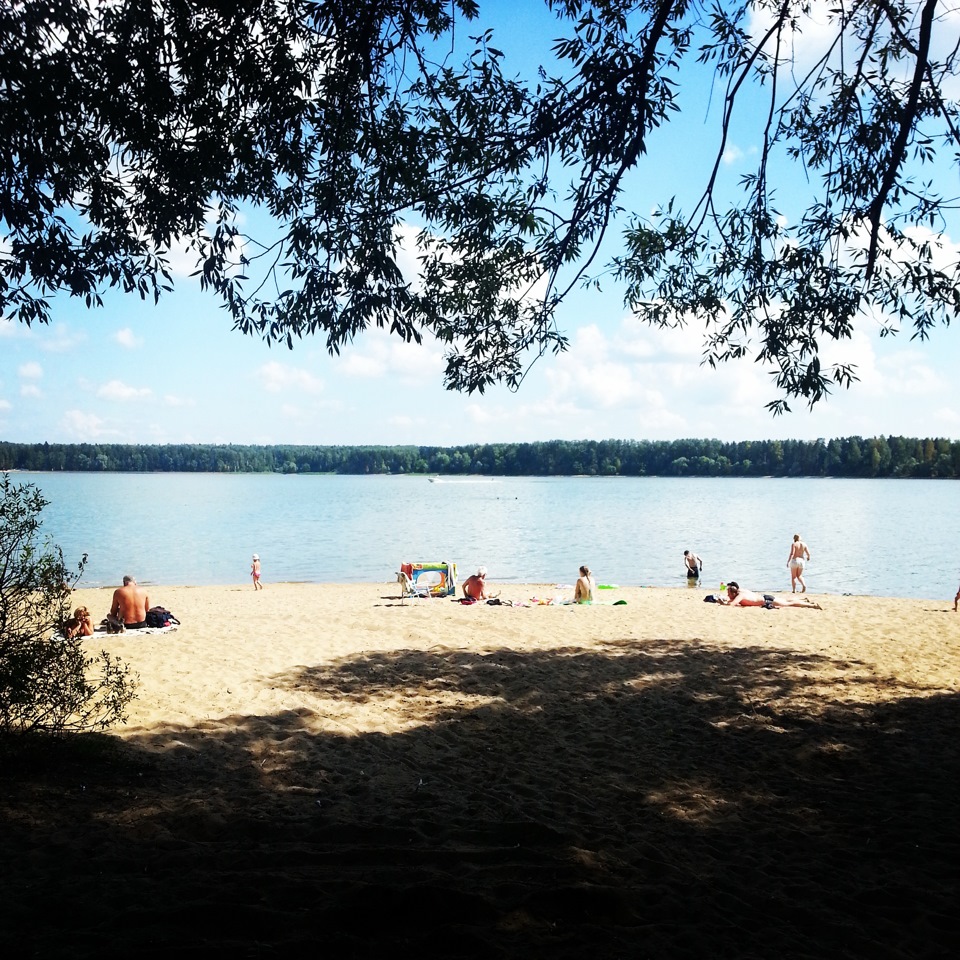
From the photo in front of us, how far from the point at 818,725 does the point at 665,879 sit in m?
4.25

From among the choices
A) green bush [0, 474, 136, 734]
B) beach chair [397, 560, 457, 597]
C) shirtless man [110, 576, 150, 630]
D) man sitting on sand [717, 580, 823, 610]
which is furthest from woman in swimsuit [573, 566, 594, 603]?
green bush [0, 474, 136, 734]

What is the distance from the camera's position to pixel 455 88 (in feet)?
22.2

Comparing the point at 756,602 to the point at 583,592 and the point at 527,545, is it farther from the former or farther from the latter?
the point at 527,545

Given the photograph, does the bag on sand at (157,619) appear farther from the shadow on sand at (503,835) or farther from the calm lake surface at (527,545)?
the calm lake surface at (527,545)

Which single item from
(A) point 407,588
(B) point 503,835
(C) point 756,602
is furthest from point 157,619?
(C) point 756,602

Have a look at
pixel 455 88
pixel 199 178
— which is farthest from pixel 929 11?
pixel 199 178

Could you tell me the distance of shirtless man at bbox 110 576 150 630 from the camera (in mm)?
12625

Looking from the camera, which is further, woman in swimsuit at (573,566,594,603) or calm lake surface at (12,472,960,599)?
calm lake surface at (12,472,960,599)

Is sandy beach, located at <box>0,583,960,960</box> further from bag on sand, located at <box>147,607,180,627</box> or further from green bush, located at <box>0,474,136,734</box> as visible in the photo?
bag on sand, located at <box>147,607,180,627</box>

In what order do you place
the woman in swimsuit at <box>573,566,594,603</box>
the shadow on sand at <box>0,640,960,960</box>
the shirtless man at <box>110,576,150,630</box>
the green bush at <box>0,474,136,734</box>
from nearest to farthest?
the shadow on sand at <box>0,640,960,960</box> < the green bush at <box>0,474,136,734</box> < the shirtless man at <box>110,576,150,630</box> < the woman in swimsuit at <box>573,566,594,603</box>

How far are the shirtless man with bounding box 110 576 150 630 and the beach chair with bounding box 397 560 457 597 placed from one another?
854 cm

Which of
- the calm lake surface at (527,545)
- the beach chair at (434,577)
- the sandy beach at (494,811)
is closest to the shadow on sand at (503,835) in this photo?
the sandy beach at (494,811)

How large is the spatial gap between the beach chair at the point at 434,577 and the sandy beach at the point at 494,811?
32.2 ft

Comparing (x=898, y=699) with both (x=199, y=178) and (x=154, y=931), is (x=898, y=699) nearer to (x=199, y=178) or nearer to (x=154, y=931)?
(x=154, y=931)
